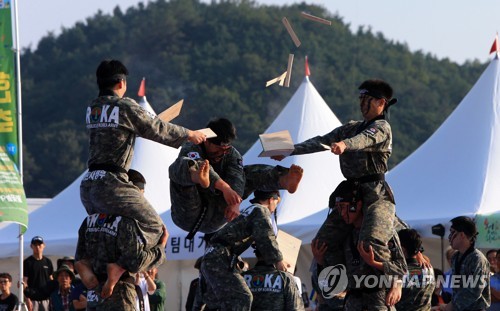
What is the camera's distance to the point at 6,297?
55.6 feet

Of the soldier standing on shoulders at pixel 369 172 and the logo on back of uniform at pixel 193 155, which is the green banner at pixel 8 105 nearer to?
the logo on back of uniform at pixel 193 155

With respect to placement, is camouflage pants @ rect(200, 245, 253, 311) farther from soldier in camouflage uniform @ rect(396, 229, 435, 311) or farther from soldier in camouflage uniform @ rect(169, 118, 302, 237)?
soldier in camouflage uniform @ rect(396, 229, 435, 311)

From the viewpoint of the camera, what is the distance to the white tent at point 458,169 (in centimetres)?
1636

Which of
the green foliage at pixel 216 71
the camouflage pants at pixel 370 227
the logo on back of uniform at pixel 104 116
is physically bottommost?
the camouflage pants at pixel 370 227

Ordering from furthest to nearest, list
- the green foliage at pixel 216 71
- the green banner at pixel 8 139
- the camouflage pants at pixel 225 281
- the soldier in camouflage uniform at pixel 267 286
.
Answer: the green foliage at pixel 216 71 < the green banner at pixel 8 139 < the soldier in camouflage uniform at pixel 267 286 < the camouflage pants at pixel 225 281

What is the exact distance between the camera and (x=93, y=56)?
235ft

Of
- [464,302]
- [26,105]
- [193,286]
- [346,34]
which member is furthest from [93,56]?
[464,302]

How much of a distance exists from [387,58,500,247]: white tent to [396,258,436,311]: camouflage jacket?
426 cm

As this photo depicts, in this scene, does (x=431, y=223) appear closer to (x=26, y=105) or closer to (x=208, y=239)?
(x=208, y=239)

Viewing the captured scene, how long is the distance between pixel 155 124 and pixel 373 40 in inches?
2697

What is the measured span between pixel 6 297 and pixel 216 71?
49.8 meters

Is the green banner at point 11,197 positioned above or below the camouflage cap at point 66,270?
above

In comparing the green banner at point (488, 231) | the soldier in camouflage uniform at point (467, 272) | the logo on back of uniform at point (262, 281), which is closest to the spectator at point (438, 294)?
the green banner at point (488, 231)

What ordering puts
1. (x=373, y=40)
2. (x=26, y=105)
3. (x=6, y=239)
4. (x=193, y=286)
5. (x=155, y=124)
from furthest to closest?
(x=373, y=40)
(x=26, y=105)
(x=6, y=239)
(x=193, y=286)
(x=155, y=124)
